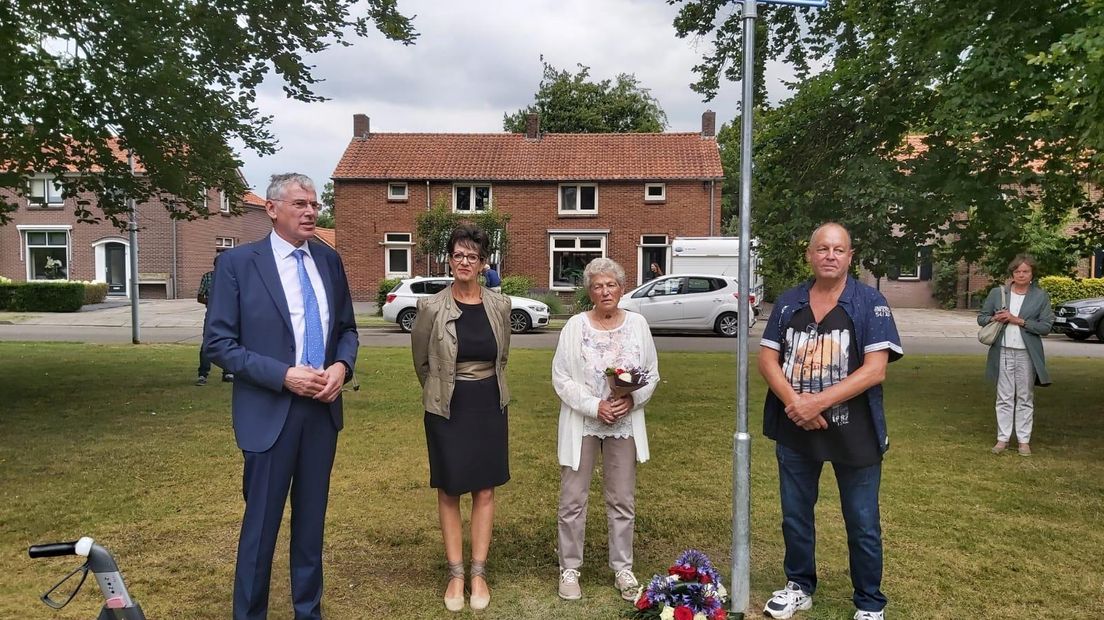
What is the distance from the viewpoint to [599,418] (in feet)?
12.2

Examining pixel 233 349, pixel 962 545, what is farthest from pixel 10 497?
pixel 962 545

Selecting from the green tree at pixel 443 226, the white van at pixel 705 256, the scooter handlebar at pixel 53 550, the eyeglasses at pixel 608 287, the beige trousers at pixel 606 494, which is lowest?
the beige trousers at pixel 606 494

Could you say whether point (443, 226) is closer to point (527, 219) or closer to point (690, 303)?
point (527, 219)

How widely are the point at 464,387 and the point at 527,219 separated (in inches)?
1068

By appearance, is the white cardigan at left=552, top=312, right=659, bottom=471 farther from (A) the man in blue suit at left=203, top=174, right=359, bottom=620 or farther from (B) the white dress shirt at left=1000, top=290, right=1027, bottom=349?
(B) the white dress shirt at left=1000, top=290, right=1027, bottom=349

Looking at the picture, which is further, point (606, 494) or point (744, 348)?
point (606, 494)

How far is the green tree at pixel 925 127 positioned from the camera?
7195mm

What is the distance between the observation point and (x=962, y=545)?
452 centimetres

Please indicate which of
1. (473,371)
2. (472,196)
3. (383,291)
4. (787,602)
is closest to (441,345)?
(473,371)

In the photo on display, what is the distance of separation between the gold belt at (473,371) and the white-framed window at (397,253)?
27.2 meters

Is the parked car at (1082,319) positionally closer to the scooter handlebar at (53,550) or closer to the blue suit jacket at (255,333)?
the blue suit jacket at (255,333)

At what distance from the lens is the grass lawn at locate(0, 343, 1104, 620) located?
12.6 ft

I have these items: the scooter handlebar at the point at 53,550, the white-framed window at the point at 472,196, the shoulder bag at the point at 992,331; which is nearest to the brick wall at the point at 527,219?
the white-framed window at the point at 472,196

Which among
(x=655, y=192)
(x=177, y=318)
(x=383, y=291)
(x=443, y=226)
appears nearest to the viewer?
(x=177, y=318)
